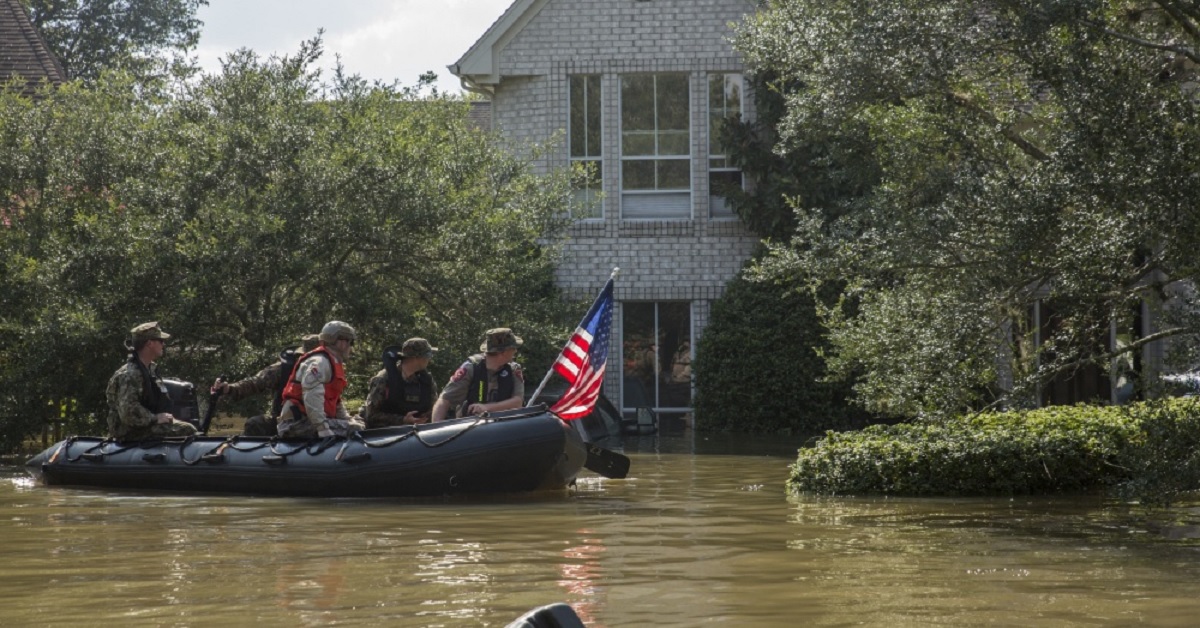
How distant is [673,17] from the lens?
2536 centimetres

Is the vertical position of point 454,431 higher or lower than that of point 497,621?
higher

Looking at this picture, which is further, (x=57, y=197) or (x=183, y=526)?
(x=57, y=197)

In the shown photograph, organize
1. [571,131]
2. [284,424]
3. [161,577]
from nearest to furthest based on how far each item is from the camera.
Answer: [161,577] < [284,424] < [571,131]

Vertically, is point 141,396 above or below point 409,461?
Result: above

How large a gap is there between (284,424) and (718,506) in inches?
161

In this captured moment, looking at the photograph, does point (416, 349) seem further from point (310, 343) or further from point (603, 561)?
point (603, 561)

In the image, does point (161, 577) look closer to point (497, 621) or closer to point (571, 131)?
point (497, 621)

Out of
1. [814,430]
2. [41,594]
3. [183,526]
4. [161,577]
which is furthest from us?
[814,430]

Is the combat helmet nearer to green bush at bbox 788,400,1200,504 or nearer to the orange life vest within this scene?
the orange life vest

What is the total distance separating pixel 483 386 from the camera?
14859mm

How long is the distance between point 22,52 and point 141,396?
15869 mm

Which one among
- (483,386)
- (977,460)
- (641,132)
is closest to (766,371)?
(641,132)

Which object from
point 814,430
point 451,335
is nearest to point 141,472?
point 451,335

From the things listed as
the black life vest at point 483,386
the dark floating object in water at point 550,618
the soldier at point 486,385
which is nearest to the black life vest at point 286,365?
the soldier at point 486,385
